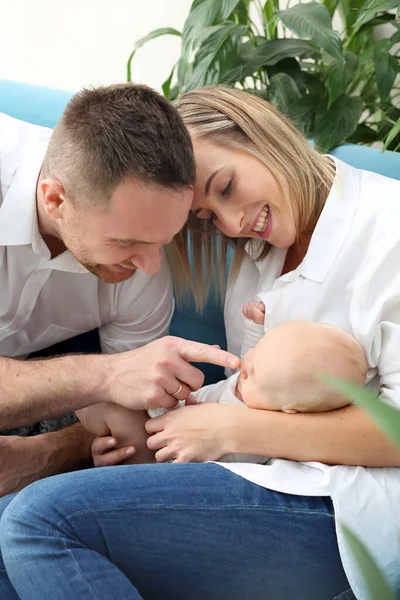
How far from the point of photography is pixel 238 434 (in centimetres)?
131

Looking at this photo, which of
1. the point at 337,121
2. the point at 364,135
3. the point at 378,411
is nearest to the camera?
the point at 378,411

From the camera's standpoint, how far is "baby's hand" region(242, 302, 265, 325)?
1.54 meters

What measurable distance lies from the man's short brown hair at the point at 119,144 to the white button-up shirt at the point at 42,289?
0.75ft

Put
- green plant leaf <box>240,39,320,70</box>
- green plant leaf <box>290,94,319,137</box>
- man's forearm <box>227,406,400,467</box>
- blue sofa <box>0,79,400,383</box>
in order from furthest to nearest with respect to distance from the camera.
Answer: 1. green plant leaf <box>240,39,320,70</box>
2. green plant leaf <box>290,94,319,137</box>
3. blue sofa <box>0,79,400,383</box>
4. man's forearm <box>227,406,400,467</box>

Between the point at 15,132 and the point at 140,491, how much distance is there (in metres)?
0.86

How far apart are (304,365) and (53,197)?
0.54 metres

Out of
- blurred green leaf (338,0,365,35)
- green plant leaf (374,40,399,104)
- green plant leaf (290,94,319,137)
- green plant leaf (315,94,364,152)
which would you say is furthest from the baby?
blurred green leaf (338,0,365,35)

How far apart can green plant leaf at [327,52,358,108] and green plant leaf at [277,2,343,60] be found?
0.14ft

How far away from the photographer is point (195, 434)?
1346mm

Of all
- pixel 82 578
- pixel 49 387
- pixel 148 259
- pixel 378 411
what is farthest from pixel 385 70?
pixel 378 411

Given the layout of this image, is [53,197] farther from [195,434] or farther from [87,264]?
[195,434]

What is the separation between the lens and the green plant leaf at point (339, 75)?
6.26 feet

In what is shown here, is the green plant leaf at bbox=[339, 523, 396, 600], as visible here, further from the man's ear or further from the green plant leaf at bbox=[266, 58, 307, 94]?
the green plant leaf at bbox=[266, 58, 307, 94]

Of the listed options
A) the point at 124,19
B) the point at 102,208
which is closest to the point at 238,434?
the point at 102,208
